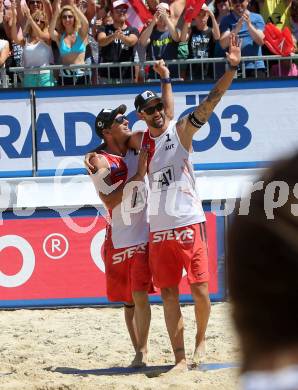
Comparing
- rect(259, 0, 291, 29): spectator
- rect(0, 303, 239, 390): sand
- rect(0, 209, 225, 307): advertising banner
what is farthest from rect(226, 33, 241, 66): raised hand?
rect(259, 0, 291, 29): spectator

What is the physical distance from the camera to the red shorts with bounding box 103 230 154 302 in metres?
6.94

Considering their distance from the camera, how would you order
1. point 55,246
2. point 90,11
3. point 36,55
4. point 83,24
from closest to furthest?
1. point 55,246
2. point 36,55
3. point 83,24
4. point 90,11

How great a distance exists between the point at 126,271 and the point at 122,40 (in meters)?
4.15

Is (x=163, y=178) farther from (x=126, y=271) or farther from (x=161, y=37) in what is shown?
(x=161, y=37)

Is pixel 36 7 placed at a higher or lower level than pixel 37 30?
higher

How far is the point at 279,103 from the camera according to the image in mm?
9445

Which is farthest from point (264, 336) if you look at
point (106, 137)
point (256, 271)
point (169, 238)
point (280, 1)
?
point (280, 1)

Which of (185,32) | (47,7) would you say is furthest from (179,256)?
(47,7)

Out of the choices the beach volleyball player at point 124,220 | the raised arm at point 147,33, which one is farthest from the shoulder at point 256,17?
the beach volleyball player at point 124,220

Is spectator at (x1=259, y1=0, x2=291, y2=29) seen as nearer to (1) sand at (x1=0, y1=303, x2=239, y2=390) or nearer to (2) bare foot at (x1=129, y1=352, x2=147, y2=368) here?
(1) sand at (x1=0, y1=303, x2=239, y2=390)

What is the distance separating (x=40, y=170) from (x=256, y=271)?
822 cm

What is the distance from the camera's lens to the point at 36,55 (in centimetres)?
1030

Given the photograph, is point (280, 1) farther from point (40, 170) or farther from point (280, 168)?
point (280, 168)

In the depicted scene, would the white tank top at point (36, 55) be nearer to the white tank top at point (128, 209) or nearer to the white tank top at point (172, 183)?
the white tank top at point (128, 209)
